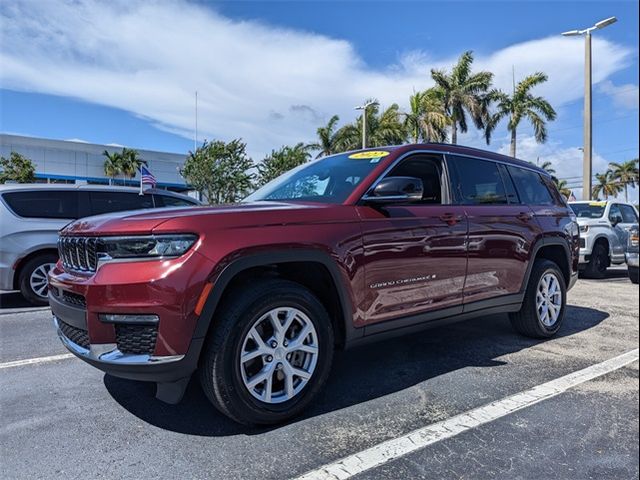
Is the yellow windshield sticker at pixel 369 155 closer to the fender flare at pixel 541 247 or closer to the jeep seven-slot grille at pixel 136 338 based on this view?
the fender flare at pixel 541 247

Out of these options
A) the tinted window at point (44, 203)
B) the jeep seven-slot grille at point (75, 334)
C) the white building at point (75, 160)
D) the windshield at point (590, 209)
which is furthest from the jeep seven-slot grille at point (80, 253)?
the white building at point (75, 160)

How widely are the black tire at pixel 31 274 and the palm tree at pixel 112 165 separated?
33.5 meters

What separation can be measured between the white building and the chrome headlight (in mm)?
34927

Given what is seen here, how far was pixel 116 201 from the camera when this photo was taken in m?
7.50

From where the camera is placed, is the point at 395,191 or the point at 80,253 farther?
the point at 395,191

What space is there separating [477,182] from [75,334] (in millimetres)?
3480

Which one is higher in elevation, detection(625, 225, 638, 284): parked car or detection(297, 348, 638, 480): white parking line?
detection(625, 225, 638, 284): parked car

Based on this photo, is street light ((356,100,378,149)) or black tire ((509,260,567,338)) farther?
street light ((356,100,378,149))

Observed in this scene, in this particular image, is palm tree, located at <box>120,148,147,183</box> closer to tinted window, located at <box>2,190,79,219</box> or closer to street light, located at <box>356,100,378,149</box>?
street light, located at <box>356,100,378,149</box>

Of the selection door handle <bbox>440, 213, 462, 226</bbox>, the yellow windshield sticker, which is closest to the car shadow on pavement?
door handle <bbox>440, 213, 462, 226</bbox>

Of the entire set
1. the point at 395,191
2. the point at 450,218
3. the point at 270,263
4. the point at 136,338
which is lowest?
the point at 136,338

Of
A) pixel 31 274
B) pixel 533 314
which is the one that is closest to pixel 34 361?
pixel 31 274

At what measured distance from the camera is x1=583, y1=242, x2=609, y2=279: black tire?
32.8ft

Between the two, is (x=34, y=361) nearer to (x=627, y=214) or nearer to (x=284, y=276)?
(x=284, y=276)
